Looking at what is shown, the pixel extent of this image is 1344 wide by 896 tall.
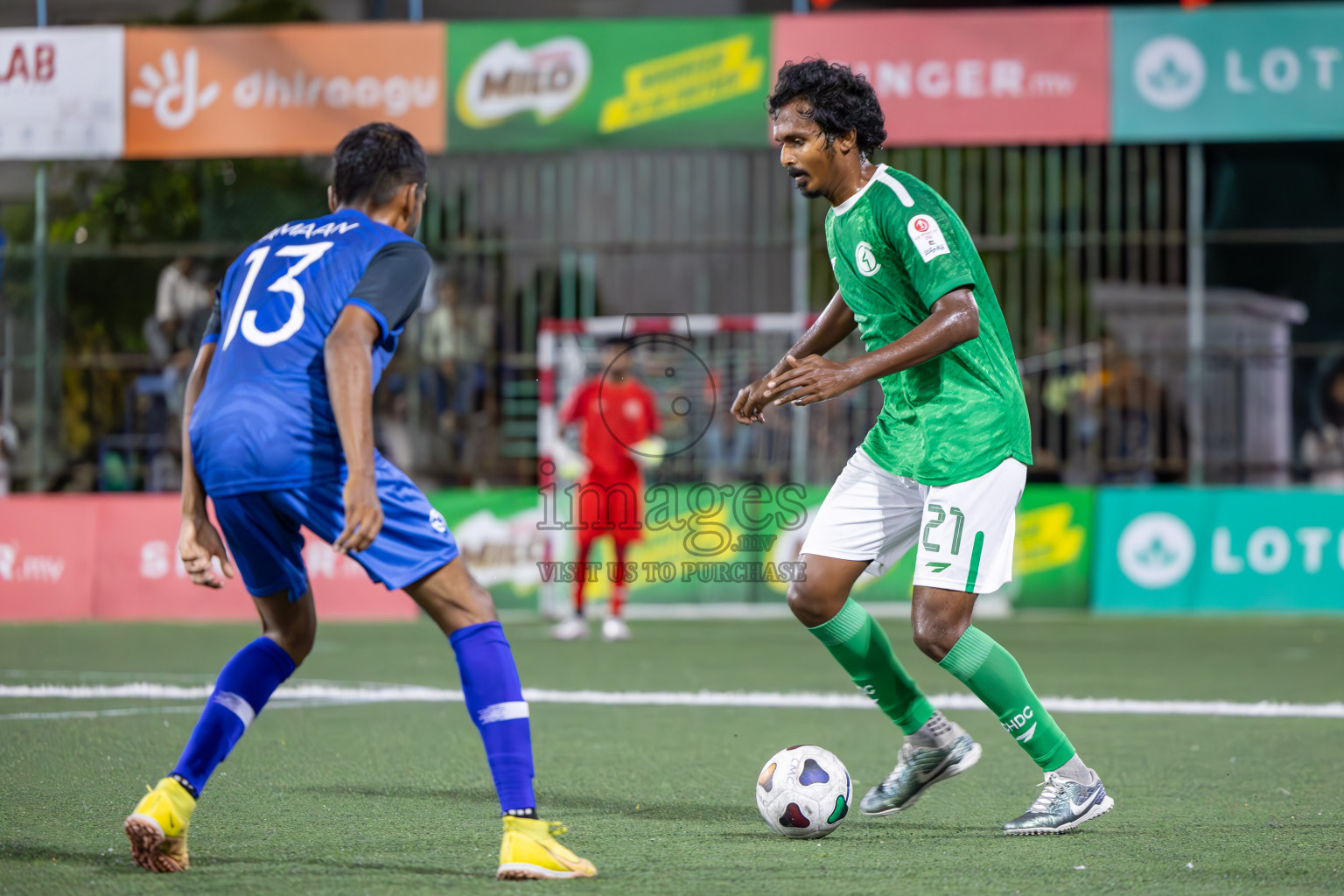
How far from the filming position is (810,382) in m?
4.54

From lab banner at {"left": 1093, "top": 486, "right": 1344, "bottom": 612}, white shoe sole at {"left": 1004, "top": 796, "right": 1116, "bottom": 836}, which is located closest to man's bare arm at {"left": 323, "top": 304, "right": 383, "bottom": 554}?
white shoe sole at {"left": 1004, "top": 796, "right": 1116, "bottom": 836}

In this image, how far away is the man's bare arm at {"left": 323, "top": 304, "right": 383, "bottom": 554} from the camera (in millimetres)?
3844

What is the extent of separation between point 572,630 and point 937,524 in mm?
7343

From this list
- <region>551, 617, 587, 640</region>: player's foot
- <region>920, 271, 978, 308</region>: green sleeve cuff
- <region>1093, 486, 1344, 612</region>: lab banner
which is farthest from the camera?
<region>1093, 486, 1344, 612</region>: lab banner

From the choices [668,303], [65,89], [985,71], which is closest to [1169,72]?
[985,71]

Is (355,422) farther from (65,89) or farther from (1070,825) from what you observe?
(65,89)

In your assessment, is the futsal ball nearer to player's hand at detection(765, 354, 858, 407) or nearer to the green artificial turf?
the green artificial turf

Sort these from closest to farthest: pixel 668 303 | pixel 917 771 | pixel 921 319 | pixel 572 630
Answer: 1. pixel 921 319
2. pixel 917 771
3. pixel 572 630
4. pixel 668 303

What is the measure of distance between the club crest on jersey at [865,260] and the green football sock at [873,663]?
103 centimetres

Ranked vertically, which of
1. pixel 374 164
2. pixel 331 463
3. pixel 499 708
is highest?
pixel 374 164

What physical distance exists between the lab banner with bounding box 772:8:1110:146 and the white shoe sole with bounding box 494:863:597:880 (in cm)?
1054

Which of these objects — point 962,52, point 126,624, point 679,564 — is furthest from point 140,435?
point 962,52

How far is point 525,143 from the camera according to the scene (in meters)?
14.0

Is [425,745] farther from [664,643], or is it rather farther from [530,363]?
[530,363]
